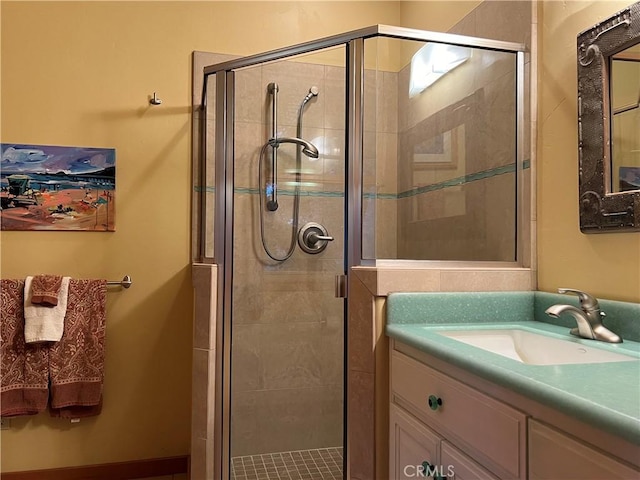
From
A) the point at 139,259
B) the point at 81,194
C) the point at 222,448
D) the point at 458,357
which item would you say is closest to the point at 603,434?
the point at 458,357

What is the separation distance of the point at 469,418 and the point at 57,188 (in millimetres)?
2045

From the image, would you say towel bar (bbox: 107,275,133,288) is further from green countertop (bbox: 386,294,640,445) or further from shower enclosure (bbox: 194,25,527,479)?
green countertop (bbox: 386,294,640,445)

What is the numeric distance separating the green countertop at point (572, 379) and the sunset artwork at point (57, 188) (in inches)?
64.2

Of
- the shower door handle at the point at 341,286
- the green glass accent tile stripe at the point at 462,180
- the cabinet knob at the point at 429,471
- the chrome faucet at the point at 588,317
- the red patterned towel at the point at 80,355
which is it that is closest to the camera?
the cabinet knob at the point at 429,471

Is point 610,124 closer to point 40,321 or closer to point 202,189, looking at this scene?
point 202,189

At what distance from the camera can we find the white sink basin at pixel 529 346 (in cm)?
127

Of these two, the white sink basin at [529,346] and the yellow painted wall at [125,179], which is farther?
the yellow painted wall at [125,179]

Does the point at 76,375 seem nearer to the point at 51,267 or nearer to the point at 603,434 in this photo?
the point at 51,267

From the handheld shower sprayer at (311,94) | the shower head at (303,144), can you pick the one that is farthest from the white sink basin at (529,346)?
the handheld shower sprayer at (311,94)

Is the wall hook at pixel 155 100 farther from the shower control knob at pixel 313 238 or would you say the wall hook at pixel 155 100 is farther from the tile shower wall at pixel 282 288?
the shower control knob at pixel 313 238

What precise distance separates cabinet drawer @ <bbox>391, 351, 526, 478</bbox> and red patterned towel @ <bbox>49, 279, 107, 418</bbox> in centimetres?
152

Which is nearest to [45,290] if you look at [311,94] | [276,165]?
[276,165]

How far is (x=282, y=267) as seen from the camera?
7.03 feet

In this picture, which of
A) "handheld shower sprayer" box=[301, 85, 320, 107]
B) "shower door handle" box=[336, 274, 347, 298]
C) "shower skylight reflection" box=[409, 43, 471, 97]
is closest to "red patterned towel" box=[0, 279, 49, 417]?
"shower door handle" box=[336, 274, 347, 298]
